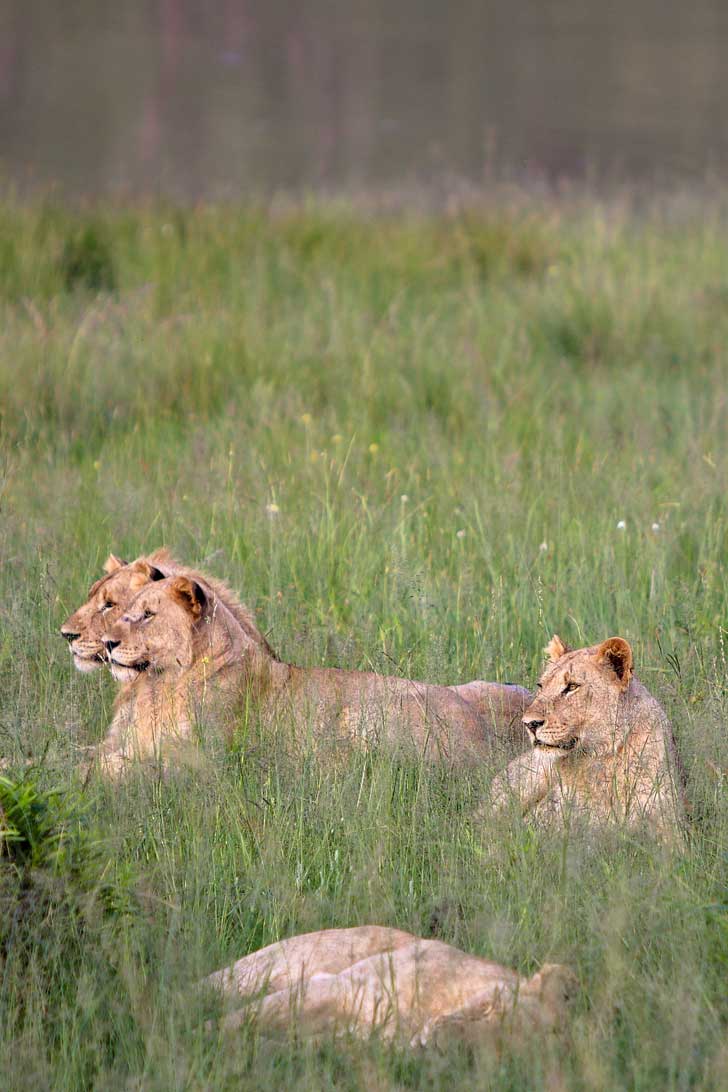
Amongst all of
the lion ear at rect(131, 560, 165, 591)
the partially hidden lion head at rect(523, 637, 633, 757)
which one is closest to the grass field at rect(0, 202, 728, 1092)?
the partially hidden lion head at rect(523, 637, 633, 757)

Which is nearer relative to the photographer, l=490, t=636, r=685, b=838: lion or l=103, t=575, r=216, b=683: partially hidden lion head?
l=490, t=636, r=685, b=838: lion

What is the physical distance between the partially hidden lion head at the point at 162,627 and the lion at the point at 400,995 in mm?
2481

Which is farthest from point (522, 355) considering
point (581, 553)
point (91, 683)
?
point (91, 683)

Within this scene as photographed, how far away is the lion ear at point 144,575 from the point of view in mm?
6406

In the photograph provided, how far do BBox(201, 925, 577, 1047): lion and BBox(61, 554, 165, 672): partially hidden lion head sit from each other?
2537 mm

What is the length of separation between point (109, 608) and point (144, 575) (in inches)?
7.6

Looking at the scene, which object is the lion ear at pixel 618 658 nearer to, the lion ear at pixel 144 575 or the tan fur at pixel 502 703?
the tan fur at pixel 502 703

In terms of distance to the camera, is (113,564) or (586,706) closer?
(586,706)

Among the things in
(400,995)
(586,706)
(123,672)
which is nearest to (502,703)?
(586,706)

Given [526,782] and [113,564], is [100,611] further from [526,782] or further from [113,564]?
[526,782]

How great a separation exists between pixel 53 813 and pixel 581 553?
381 centimetres

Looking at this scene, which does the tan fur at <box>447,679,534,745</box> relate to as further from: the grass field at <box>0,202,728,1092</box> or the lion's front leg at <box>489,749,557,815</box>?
the lion's front leg at <box>489,749,557,815</box>

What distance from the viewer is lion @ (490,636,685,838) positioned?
5.15m

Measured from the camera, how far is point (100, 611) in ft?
20.9
